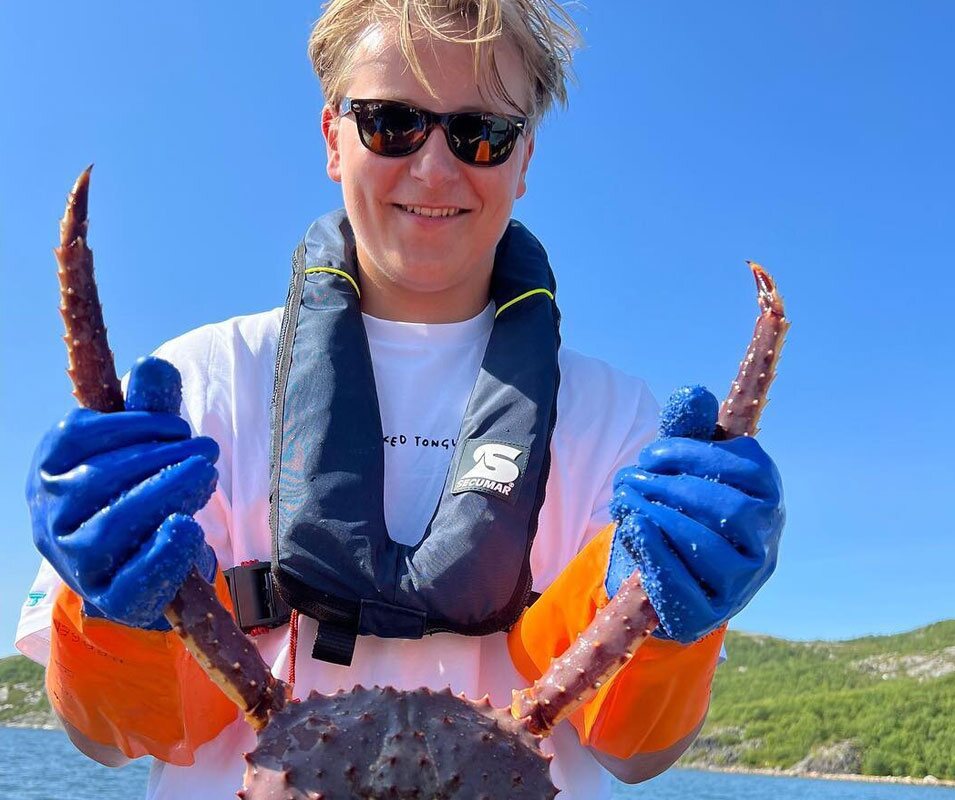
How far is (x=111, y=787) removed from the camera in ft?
170

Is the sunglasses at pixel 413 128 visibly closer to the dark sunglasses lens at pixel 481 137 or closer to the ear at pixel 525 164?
the dark sunglasses lens at pixel 481 137

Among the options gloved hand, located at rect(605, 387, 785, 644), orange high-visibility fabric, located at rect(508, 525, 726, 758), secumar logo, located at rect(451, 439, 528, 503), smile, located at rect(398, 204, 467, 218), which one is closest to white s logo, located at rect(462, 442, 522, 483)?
secumar logo, located at rect(451, 439, 528, 503)

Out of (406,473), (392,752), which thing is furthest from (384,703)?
(406,473)

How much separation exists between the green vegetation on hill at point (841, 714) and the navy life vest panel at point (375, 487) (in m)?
105

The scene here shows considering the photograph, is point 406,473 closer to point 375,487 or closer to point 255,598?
point 375,487

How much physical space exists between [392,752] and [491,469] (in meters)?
1.19

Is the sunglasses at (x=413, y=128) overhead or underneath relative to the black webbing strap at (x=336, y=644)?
overhead

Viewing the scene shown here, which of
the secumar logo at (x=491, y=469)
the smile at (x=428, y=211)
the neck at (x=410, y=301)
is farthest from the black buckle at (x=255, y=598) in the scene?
the smile at (x=428, y=211)

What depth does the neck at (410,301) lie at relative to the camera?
358cm

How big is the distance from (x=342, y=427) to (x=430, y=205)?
A: 86cm

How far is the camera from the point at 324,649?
2.89m

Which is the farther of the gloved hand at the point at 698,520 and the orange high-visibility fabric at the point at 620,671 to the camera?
the orange high-visibility fabric at the point at 620,671

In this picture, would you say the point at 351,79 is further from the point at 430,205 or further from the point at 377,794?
the point at 377,794

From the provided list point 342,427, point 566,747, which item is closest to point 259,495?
point 342,427
